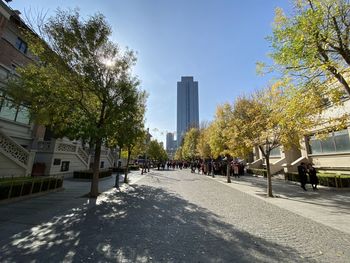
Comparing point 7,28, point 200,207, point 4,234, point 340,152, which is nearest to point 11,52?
point 7,28

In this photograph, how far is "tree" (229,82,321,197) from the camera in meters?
7.91

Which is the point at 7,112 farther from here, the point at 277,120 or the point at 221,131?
the point at 277,120

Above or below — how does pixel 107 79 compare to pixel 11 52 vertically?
below

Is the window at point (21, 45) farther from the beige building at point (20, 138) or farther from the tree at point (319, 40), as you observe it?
the tree at point (319, 40)

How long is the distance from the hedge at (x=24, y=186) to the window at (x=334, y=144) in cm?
2215

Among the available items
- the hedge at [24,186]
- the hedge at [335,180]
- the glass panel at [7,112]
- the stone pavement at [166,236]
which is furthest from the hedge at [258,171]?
the glass panel at [7,112]

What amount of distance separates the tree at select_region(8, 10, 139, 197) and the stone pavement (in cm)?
433

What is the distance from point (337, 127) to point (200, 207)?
668cm

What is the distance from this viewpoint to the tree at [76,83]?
9.47 m

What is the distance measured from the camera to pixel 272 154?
1125 inches

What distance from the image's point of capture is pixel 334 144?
710 inches

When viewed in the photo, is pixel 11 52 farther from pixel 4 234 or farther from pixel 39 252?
pixel 39 252

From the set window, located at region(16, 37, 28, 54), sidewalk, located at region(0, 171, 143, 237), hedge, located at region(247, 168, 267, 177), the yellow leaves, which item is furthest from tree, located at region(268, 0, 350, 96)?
window, located at region(16, 37, 28, 54)

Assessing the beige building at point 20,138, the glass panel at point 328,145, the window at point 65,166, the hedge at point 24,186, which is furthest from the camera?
the window at point 65,166
